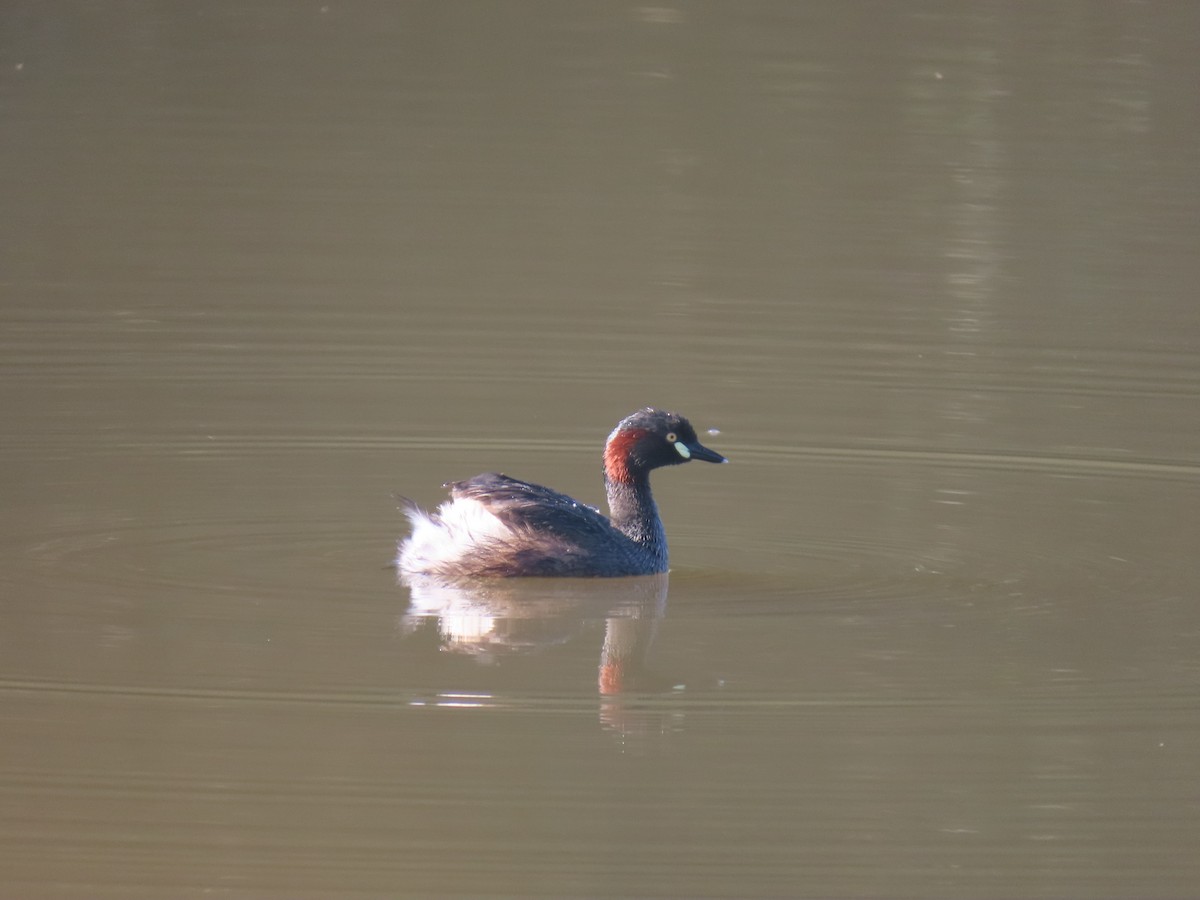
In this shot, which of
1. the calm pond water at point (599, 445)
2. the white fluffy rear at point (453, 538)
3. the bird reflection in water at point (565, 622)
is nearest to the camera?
the calm pond water at point (599, 445)

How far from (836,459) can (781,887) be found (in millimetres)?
4746

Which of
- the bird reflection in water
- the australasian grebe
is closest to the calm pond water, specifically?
the bird reflection in water

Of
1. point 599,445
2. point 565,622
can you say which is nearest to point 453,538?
point 565,622

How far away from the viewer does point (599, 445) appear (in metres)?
10.5

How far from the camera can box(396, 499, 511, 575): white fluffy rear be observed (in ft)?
27.1

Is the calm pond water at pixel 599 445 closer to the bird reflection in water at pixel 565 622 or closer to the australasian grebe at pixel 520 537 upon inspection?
the bird reflection in water at pixel 565 622

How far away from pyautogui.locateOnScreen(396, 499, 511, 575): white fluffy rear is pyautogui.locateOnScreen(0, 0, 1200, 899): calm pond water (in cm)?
18

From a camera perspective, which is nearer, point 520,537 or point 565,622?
point 565,622

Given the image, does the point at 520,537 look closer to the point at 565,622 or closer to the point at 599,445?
the point at 565,622

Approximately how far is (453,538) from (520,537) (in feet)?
0.79

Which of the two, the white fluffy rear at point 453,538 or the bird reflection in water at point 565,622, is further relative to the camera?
the white fluffy rear at point 453,538

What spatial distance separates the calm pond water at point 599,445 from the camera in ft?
19.7

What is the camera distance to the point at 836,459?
33.4 feet

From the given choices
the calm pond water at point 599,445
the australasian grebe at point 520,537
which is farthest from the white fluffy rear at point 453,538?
the calm pond water at point 599,445
